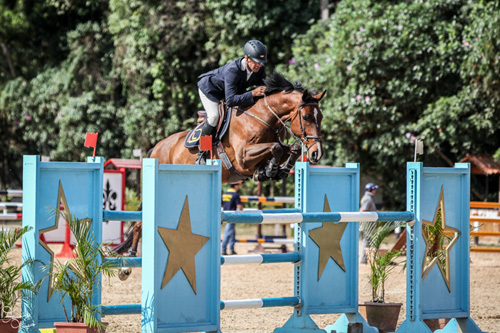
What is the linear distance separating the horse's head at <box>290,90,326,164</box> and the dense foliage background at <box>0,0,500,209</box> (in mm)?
7297

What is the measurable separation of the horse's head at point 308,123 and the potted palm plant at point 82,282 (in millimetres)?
2736

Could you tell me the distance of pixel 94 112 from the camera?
1950 cm

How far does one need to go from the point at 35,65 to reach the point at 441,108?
13.8 m

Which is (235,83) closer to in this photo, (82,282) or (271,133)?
(271,133)

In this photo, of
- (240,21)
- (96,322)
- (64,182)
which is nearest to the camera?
(96,322)

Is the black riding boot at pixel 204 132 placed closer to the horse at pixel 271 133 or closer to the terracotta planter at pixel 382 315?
the horse at pixel 271 133

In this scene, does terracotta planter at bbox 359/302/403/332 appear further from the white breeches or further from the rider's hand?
the white breeches

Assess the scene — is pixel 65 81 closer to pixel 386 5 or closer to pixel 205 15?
pixel 205 15

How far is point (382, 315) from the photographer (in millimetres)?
5133

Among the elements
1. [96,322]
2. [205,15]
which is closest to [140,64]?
[205,15]

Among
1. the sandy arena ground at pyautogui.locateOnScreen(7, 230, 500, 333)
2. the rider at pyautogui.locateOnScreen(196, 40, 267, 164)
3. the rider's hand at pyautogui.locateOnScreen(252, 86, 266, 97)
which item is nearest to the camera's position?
the sandy arena ground at pyautogui.locateOnScreen(7, 230, 500, 333)

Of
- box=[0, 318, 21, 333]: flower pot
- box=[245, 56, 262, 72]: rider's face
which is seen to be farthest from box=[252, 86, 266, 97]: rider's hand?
box=[0, 318, 21, 333]: flower pot

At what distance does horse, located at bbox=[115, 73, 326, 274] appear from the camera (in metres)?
6.27

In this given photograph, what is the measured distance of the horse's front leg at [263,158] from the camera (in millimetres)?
6237
